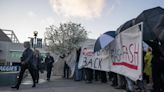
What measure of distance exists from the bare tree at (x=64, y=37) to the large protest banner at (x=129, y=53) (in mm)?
40228

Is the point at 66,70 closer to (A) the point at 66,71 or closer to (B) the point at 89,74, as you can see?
(A) the point at 66,71

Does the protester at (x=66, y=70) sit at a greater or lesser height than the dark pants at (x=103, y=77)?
greater

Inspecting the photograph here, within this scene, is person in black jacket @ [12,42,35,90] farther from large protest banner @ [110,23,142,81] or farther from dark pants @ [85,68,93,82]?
dark pants @ [85,68,93,82]

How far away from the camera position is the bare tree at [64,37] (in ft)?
173

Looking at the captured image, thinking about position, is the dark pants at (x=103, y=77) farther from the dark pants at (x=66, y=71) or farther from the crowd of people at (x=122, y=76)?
the dark pants at (x=66, y=71)

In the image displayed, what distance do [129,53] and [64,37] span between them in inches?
1777

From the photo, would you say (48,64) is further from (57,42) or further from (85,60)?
(57,42)

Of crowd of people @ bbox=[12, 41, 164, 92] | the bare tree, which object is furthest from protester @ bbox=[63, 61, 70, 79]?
the bare tree

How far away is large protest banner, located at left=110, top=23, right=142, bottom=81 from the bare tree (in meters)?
40.2

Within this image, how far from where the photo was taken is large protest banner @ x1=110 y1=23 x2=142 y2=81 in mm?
8523

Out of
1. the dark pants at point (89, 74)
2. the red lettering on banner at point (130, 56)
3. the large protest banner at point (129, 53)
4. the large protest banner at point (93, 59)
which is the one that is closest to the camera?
the large protest banner at point (129, 53)

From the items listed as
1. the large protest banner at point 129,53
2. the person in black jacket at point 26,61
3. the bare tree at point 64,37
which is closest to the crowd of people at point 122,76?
the person in black jacket at point 26,61

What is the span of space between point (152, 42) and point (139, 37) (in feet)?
1.22

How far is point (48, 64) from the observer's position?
18.6 metres
